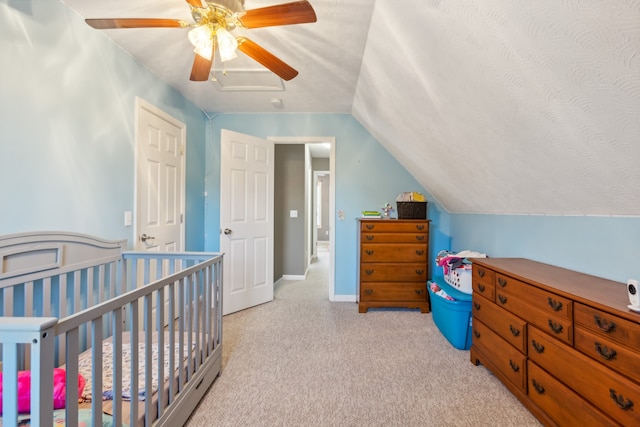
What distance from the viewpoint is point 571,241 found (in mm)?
1542

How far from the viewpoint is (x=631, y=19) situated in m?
0.71

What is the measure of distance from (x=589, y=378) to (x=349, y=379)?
119 centimetres

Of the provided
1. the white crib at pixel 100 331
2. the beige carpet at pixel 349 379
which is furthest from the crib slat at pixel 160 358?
the beige carpet at pixel 349 379

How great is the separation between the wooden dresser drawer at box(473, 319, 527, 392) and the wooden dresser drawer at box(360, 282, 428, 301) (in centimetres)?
89

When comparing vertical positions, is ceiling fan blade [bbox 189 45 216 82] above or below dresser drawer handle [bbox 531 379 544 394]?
above

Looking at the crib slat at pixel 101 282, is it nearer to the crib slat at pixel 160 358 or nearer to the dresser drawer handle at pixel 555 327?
the crib slat at pixel 160 358

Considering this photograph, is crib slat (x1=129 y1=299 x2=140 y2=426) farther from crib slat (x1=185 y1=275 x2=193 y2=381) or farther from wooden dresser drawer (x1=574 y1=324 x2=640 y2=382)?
wooden dresser drawer (x1=574 y1=324 x2=640 y2=382)

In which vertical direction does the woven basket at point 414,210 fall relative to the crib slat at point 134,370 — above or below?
above

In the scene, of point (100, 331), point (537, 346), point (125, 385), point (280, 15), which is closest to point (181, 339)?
point (125, 385)

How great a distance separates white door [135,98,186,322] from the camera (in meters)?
→ 2.17

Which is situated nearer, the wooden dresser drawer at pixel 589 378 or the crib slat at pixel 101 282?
the wooden dresser drawer at pixel 589 378

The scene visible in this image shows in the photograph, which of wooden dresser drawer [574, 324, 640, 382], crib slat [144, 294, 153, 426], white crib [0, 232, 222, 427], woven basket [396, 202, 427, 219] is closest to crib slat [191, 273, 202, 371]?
white crib [0, 232, 222, 427]

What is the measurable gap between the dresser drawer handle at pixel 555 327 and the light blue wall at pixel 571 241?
16.3 inches

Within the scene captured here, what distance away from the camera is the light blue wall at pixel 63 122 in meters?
1.29
